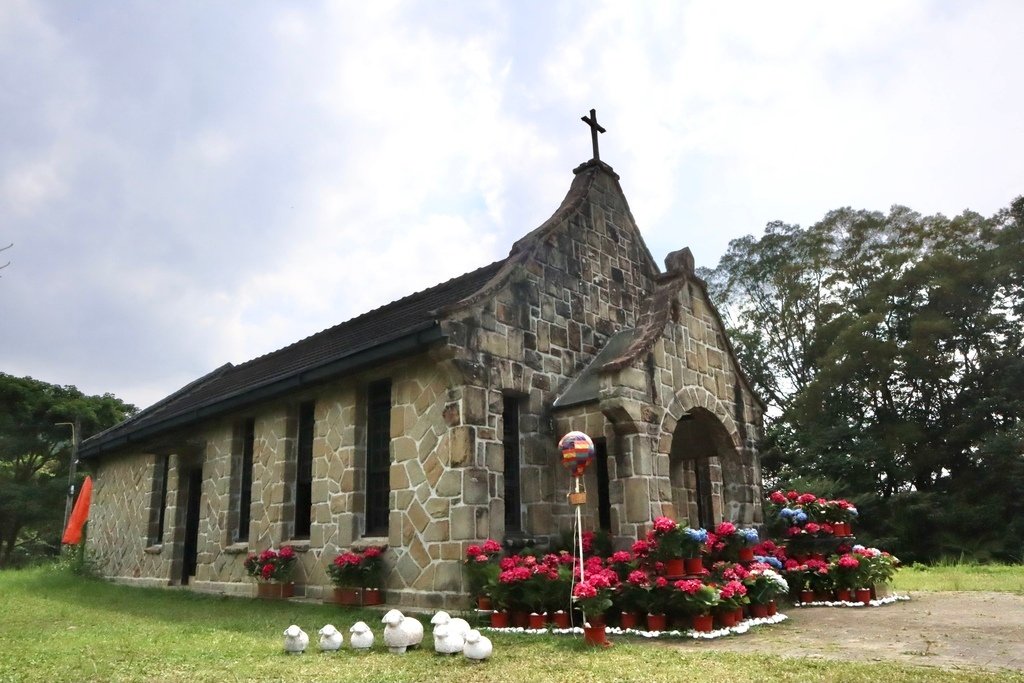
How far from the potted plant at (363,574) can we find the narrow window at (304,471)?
2.49m

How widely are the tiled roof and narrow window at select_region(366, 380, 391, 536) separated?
0.81 m

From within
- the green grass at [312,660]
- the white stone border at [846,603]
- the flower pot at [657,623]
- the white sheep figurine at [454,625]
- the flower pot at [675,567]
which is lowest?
the green grass at [312,660]

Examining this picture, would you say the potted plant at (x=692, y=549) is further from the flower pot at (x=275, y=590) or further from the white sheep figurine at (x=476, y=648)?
the flower pot at (x=275, y=590)

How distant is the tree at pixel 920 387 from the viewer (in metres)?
23.2

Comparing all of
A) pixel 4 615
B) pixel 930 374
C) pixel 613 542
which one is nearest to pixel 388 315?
pixel 613 542

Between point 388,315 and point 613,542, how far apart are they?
20.4 feet

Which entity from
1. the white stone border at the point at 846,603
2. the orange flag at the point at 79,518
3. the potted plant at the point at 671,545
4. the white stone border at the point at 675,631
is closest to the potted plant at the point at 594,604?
the white stone border at the point at 675,631

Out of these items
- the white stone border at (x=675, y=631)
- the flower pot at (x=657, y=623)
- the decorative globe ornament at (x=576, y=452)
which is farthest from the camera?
the decorative globe ornament at (x=576, y=452)

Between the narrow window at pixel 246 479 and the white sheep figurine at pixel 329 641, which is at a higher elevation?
the narrow window at pixel 246 479

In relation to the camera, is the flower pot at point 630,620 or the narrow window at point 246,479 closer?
the flower pot at point 630,620

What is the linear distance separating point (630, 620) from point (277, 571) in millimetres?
6345

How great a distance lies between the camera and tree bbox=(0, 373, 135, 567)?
33.8 m

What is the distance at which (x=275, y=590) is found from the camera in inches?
457

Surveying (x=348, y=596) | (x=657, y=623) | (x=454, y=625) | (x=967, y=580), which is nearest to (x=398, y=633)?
(x=454, y=625)
